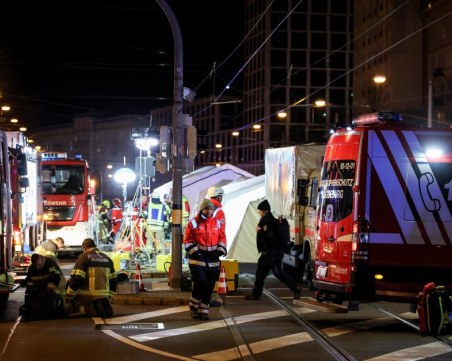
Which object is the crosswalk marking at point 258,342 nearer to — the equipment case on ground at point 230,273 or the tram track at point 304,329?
the tram track at point 304,329

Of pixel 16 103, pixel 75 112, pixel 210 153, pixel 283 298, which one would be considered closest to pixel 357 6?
pixel 16 103


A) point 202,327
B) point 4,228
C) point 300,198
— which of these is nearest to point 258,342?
point 202,327

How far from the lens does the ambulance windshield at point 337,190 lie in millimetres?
13570

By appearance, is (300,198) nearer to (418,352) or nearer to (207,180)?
(418,352)

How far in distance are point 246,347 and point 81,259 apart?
371cm

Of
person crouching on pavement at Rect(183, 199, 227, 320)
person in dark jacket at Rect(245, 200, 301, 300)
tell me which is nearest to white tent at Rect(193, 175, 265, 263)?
person in dark jacket at Rect(245, 200, 301, 300)

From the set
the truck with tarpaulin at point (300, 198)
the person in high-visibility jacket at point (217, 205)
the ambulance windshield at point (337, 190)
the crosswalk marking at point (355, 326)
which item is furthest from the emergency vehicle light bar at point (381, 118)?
the truck with tarpaulin at point (300, 198)

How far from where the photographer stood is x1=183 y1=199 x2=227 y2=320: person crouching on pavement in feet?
46.4

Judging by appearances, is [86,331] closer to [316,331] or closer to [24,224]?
[316,331]

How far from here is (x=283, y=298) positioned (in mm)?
18281

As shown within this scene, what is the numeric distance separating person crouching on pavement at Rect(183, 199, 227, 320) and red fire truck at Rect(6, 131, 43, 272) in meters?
5.17

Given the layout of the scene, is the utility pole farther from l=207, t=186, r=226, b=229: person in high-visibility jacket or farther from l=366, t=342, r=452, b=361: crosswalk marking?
l=366, t=342, r=452, b=361: crosswalk marking

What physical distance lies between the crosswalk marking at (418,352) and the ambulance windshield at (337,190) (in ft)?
7.79

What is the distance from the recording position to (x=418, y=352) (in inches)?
455
